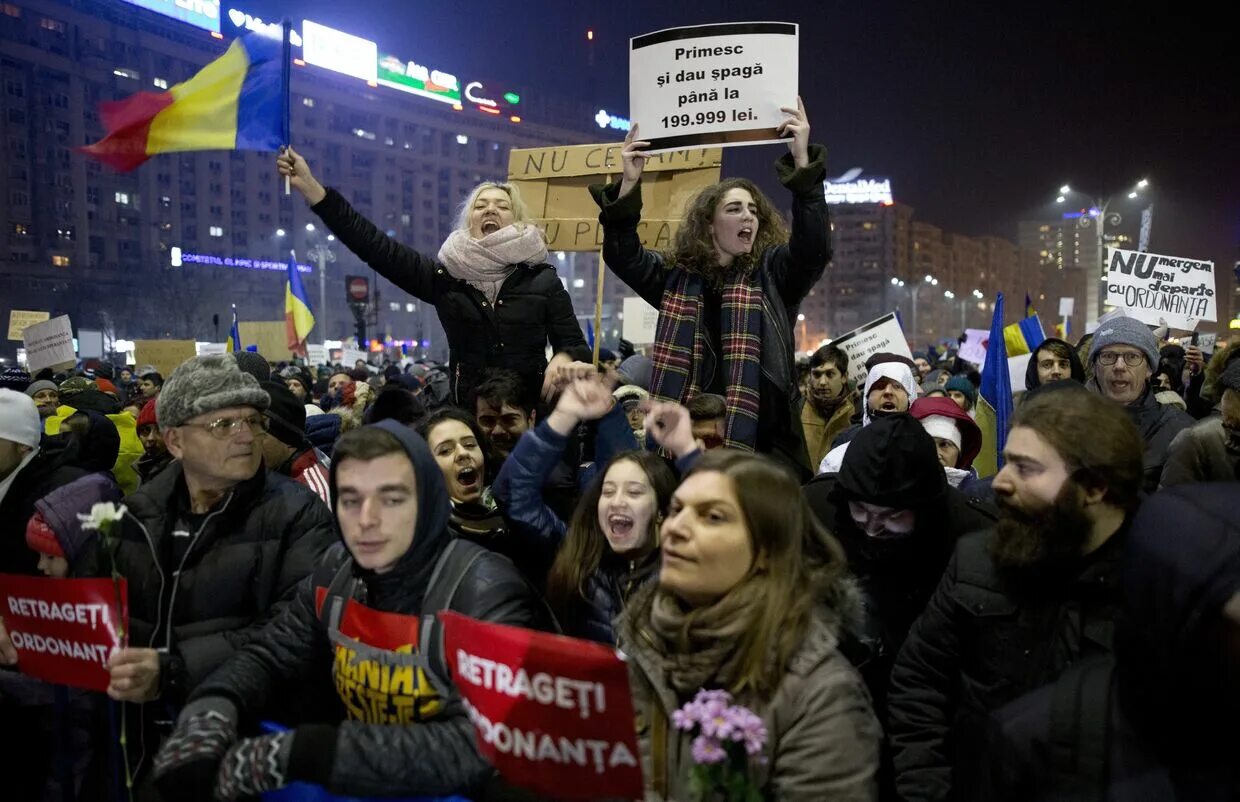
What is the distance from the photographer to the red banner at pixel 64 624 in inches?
119

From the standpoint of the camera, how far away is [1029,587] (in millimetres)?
2602

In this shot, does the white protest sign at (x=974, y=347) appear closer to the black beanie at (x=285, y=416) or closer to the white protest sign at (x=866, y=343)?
the white protest sign at (x=866, y=343)

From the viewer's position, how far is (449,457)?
397 cm

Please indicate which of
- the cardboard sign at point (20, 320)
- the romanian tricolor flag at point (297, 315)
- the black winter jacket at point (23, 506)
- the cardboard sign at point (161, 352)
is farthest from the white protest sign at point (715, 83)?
the cardboard sign at point (20, 320)

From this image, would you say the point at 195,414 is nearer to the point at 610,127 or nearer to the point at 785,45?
the point at 785,45

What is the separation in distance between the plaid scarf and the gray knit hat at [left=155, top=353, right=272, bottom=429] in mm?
1862

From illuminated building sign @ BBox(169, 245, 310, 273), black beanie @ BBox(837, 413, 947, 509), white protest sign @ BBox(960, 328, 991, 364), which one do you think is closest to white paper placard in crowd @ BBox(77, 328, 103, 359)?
white protest sign @ BBox(960, 328, 991, 364)

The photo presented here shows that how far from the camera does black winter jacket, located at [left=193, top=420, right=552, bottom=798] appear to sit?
242cm

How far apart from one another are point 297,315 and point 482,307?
38.5 ft

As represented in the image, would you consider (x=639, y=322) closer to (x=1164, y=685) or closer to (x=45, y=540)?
(x=45, y=540)

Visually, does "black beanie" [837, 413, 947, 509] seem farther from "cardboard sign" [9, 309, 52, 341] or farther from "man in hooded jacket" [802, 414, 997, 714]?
"cardboard sign" [9, 309, 52, 341]

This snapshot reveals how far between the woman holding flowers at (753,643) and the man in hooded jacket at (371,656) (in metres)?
0.54

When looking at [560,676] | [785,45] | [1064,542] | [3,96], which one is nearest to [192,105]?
[785,45]

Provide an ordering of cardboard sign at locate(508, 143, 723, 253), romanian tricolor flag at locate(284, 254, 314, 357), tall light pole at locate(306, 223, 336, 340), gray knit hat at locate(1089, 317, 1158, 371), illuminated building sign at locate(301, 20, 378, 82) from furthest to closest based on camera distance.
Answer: illuminated building sign at locate(301, 20, 378, 82) < tall light pole at locate(306, 223, 336, 340) < romanian tricolor flag at locate(284, 254, 314, 357) < cardboard sign at locate(508, 143, 723, 253) < gray knit hat at locate(1089, 317, 1158, 371)
